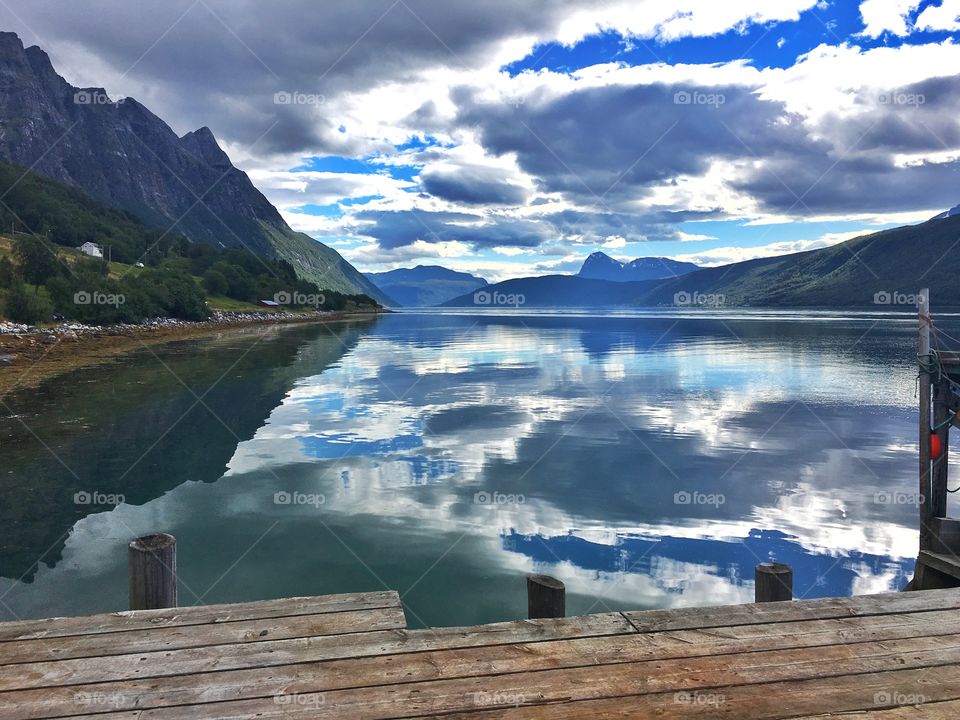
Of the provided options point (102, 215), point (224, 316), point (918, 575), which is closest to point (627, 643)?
point (918, 575)

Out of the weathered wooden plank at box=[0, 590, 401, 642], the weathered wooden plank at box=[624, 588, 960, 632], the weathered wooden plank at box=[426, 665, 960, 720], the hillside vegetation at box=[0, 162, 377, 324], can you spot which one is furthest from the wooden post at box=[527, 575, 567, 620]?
the hillside vegetation at box=[0, 162, 377, 324]

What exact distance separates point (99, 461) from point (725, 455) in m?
19.2

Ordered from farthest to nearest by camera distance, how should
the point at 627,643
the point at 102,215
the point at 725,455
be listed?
1. the point at 102,215
2. the point at 725,455
3. the point at 627,643

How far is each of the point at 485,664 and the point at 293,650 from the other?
1708 mm

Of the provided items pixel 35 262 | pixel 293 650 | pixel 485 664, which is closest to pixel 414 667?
pixel 485 664

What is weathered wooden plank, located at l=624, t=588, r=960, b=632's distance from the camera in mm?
5820

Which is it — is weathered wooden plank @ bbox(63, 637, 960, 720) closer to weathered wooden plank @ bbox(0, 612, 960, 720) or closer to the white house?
weathered wooden plank @ bbox(0, 612, 960, 720)

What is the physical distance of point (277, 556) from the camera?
12.0m

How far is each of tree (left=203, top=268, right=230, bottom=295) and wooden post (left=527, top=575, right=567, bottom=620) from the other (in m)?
139

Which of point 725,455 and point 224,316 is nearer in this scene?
point 725,455

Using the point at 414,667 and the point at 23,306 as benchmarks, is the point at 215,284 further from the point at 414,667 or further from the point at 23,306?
the point at 414,667

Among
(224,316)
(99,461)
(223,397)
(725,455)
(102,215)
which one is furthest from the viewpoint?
(102,215)

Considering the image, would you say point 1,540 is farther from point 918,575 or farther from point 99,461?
point 918,575

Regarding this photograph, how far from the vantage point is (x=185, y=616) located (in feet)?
19.8
